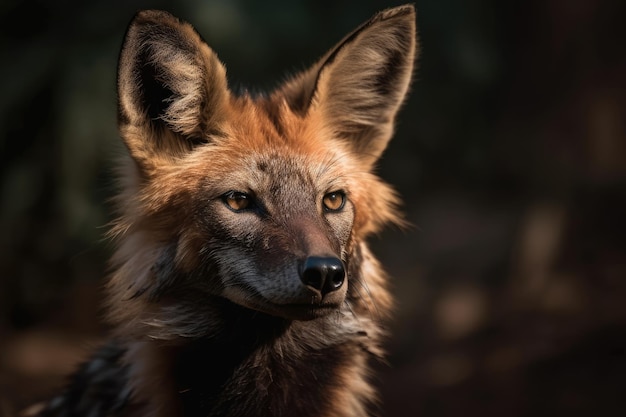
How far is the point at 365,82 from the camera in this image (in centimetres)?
444

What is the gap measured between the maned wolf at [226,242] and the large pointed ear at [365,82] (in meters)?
0.01

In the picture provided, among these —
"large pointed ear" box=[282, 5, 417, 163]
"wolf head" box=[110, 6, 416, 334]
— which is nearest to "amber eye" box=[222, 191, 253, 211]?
"wolf head" box=[110, 6, 416, 334]

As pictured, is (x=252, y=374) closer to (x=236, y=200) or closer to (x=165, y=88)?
(x=236, y=200)

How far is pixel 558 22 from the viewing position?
10492 mm

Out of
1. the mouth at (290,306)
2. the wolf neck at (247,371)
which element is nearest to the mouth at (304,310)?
the mouth at (290,306)

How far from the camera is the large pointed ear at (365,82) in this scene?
4.24 m

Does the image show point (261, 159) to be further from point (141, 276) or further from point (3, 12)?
point (3, 12)

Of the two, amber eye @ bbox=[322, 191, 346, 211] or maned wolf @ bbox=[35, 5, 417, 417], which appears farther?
amber eye @ bbox=[322, 191, 346, 211]

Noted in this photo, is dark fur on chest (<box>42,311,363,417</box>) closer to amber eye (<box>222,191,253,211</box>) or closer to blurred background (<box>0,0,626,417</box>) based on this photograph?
amber eye (<box>222,191,253,211</box>)

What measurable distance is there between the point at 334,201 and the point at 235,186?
515 millimetres

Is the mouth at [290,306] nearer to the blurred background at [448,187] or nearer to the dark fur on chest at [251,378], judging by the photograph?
the dark fur on chest at [251,378]

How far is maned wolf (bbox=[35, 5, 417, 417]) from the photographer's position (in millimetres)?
3779

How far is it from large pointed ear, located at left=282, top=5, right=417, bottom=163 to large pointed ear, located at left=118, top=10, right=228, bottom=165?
1.77ft

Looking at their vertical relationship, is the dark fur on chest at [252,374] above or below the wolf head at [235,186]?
below
